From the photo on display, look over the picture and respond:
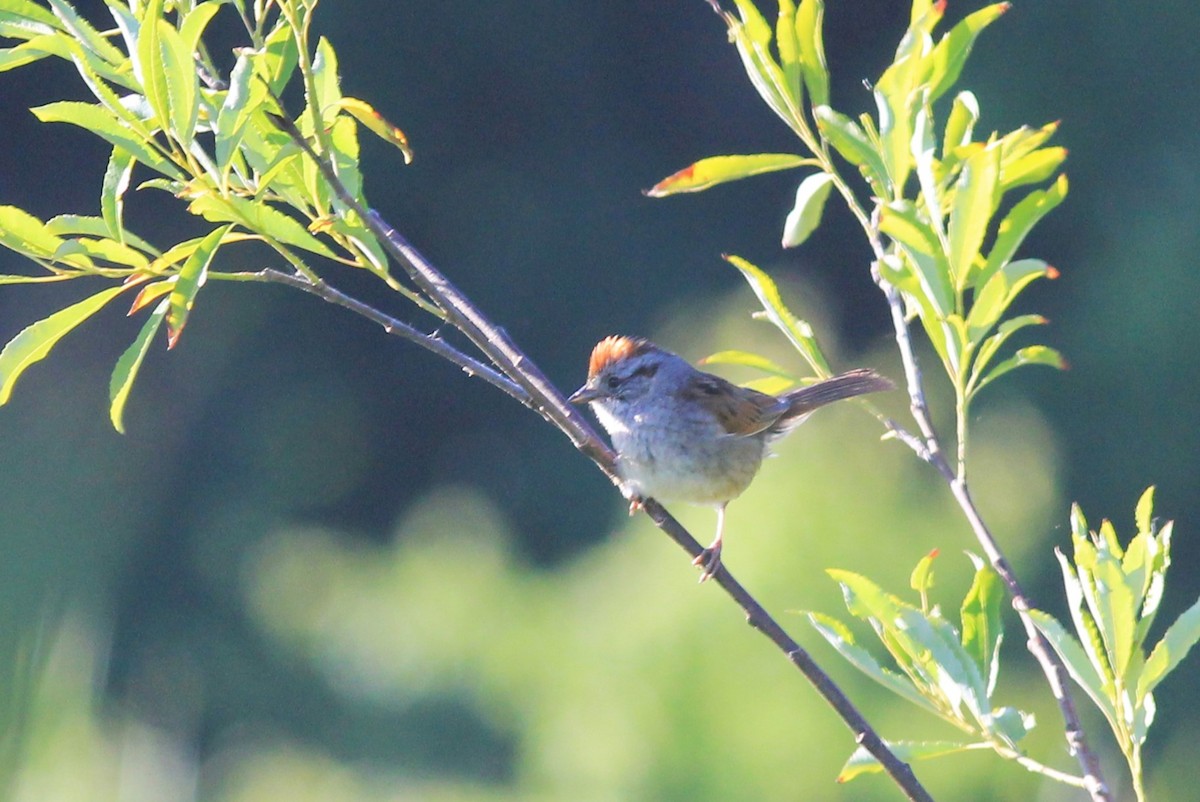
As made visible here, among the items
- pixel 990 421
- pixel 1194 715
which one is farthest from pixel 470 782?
pixel 1194 715

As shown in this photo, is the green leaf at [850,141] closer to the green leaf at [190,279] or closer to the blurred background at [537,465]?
the green leaf at [190,279]

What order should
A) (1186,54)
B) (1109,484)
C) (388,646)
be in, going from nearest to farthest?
(388,646), (1109,484), (1186,54)

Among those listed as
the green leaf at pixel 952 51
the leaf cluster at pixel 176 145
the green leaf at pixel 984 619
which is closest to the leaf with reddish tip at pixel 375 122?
the leaf cluster at pixel 176 145

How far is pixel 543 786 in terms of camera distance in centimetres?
561

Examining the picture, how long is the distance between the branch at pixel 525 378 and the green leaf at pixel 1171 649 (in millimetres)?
205

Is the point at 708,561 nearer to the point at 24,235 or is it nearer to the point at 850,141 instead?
the point at 850,141

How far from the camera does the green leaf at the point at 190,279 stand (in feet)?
4.04

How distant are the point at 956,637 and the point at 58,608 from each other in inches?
276

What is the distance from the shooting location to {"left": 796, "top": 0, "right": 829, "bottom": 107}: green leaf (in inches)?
57.6

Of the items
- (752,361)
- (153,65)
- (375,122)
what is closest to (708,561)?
(752,361)

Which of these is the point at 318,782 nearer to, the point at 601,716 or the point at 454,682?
the point at 454,682

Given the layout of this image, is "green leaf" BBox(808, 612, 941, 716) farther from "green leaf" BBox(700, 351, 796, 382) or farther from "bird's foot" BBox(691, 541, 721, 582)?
"green leaf" BBox(700, 351, 796, 382)

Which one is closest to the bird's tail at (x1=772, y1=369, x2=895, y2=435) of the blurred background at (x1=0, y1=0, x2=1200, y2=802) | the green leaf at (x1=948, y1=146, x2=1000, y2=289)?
the green leaf at (x1=948, y1=146, x2=1000, y2=289)

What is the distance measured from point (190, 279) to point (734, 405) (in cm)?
176
